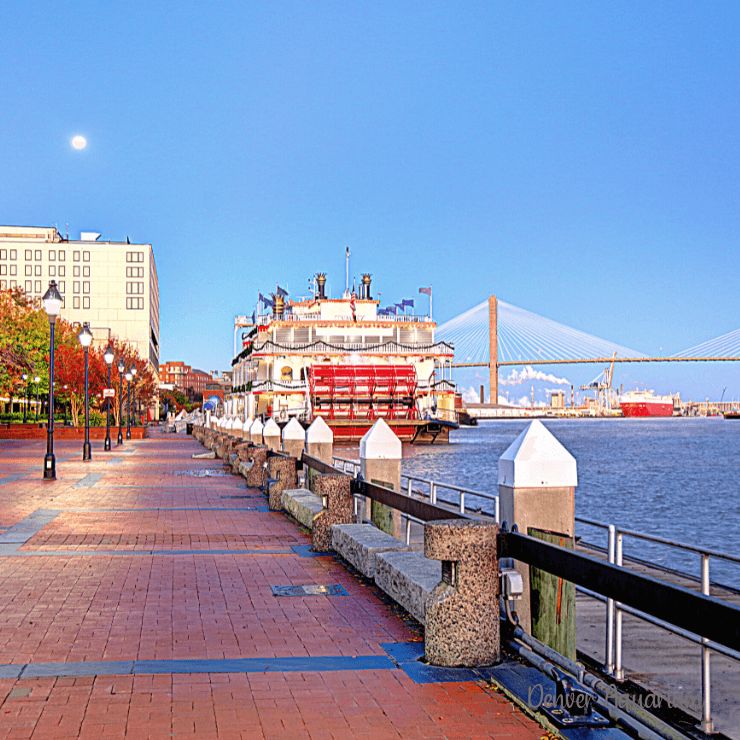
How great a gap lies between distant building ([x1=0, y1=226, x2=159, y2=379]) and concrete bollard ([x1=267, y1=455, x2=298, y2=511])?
113625mm

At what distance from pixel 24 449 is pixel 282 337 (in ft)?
117

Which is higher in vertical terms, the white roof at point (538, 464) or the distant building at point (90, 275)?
the distant building at point (90, 275)

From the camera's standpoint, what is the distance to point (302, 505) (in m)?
12.4

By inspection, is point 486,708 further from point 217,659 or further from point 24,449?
point 24,449

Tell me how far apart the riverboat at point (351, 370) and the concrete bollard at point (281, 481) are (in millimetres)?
43757

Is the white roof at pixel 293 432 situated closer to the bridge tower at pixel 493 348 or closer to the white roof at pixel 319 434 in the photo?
the white roof at pixel 319 434

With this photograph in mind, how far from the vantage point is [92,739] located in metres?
4.37

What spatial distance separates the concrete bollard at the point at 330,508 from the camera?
10.2 m

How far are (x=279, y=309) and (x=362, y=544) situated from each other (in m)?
67.6

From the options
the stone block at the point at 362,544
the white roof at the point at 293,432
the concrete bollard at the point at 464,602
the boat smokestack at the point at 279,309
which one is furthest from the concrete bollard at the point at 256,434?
the boat smokestack at the point at 279,309

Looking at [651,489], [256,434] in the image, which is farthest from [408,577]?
[651,489]

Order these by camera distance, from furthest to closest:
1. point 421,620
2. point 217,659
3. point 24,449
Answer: point 24,449, point 421,620, point 217,659

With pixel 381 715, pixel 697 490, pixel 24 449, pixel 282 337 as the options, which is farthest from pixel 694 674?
pixel 282 337

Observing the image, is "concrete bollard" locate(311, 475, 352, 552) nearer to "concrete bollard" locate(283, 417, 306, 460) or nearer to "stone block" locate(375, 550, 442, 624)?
"stone block" locate(375, 550, 442, 624)
